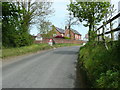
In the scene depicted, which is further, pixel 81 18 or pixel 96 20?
pixel 81 18

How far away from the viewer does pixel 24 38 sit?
22719mm

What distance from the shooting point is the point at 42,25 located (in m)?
→ 30.2

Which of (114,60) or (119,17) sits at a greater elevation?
(119,17)

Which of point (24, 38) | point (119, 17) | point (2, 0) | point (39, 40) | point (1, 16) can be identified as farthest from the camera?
point (39, 40)

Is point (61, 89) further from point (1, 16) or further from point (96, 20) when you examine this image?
point (1, 16)

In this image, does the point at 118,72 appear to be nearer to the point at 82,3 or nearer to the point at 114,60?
the point at 114,60

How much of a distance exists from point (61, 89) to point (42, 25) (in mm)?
25611

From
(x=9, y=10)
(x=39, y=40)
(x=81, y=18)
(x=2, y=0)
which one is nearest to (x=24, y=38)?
(x=9, y=10)

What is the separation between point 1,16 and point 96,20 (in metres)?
10.7

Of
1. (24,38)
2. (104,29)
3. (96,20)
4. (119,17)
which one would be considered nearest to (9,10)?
(24,38)

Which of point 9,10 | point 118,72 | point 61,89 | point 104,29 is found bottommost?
Result: point 61,89

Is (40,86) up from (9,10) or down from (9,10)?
down

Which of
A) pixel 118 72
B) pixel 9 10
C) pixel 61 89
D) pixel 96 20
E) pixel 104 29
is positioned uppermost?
pixel 9 10

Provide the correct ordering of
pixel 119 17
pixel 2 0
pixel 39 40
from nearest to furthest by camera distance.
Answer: pixel 119 17 < pixel 2 0 < pixel 39 40
